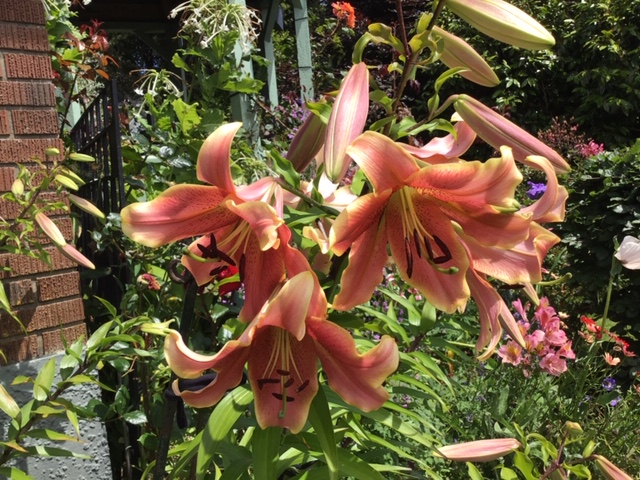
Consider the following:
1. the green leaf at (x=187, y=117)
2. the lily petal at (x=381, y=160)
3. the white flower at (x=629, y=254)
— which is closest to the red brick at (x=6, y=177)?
the green leaf at (x=187, y=117)

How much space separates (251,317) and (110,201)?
1722 millimetres

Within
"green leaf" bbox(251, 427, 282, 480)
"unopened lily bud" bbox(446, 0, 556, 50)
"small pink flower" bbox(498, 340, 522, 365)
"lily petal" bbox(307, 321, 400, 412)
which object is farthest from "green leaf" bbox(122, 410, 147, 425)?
"unopened lily bud" bbox(446, 0, 556, 50)

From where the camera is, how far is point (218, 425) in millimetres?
707

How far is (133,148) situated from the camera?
2.32m

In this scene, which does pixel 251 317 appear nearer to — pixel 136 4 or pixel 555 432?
pixel 555 432

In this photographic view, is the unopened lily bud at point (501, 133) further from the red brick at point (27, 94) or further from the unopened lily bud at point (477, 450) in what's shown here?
the red brick at point (27, 94)

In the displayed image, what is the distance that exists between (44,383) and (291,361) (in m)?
0.69

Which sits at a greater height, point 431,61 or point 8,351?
point 431,61

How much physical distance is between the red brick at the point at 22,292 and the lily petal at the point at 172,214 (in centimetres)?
133

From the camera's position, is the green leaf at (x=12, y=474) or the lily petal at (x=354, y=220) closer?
the lily petal at (x=354, y=220)

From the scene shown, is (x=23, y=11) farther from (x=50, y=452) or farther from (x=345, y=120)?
(x=345, y=120)

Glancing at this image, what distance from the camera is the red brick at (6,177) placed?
5.55 feet

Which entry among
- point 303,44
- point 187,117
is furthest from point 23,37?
point 303,44

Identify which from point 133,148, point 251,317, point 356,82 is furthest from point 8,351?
point 356,82
